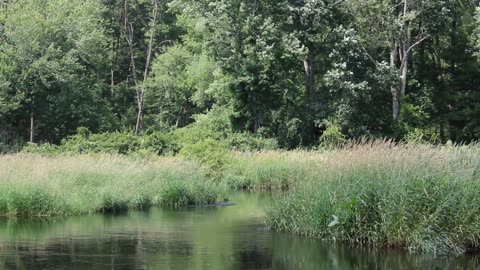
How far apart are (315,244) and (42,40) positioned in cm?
3684

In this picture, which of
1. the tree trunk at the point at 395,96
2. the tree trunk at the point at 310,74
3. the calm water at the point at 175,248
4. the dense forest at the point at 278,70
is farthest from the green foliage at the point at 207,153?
the tree trunk at the point at 395,96

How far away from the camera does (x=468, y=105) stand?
45188 millimetres

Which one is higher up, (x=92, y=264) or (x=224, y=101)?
(x=224, y=101)

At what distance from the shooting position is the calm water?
38.6 ft

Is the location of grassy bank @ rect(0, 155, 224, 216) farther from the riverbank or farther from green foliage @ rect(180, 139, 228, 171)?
green foliage @ rect(180, 139, 228, 171)

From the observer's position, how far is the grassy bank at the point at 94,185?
60.7ft

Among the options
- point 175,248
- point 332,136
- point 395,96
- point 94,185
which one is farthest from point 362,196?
point 395,96

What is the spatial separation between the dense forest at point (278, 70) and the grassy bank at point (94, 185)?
15786 mm

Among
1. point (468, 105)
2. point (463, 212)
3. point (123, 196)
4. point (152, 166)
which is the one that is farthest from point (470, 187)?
point (468, 105)

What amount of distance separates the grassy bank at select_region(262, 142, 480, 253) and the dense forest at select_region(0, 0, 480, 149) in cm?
2333

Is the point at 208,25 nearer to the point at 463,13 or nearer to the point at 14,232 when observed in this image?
the point at 463,13

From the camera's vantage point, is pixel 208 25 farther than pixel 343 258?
Yes

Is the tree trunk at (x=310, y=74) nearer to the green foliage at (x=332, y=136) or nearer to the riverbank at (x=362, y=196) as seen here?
the green foliage at (x=332, y=136)

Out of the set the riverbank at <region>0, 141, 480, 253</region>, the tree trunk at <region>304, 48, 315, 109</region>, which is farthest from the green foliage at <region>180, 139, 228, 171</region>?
the tree trunk at <region>304, 48, 315, 109</region>
